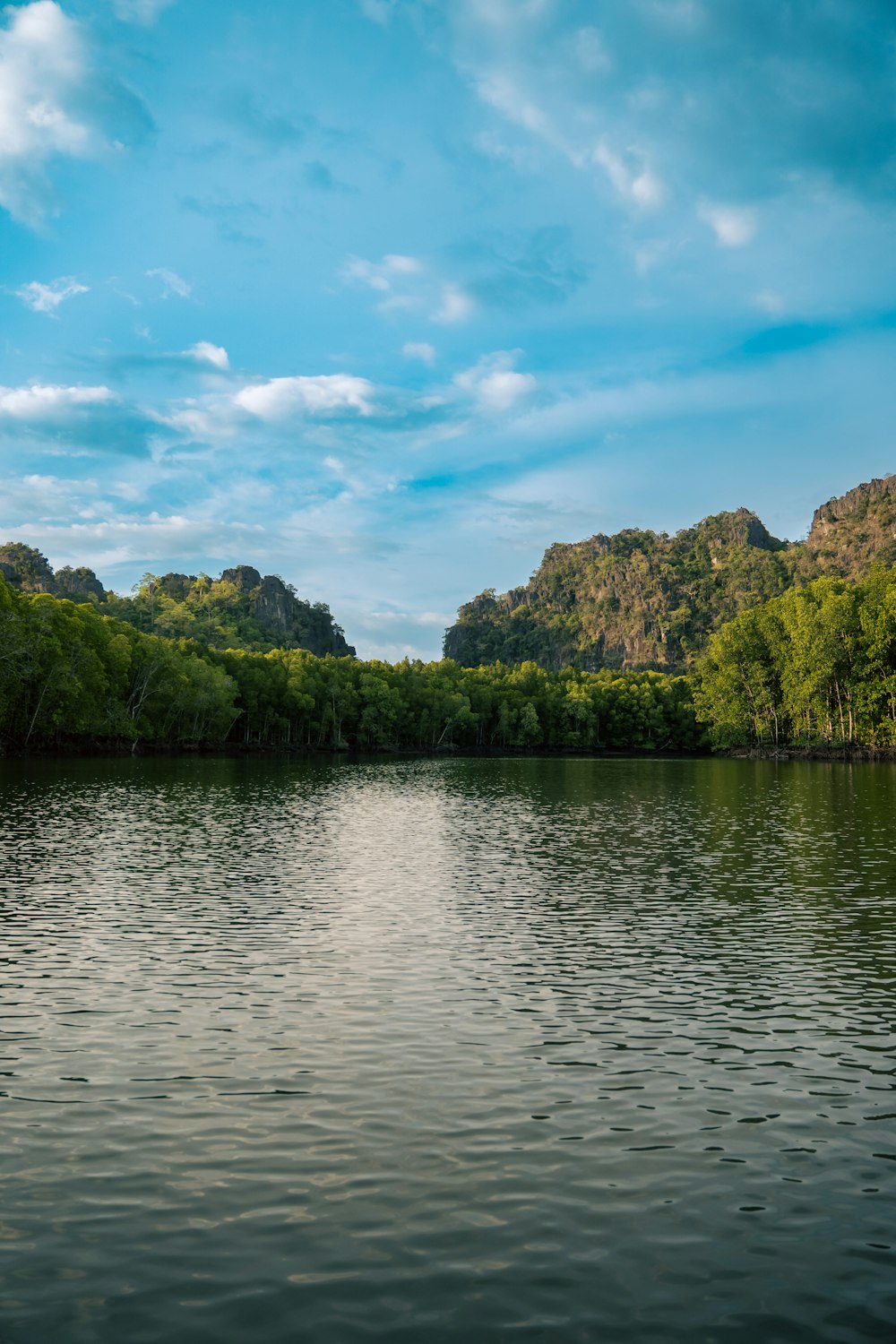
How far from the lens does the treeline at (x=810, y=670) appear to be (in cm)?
12338

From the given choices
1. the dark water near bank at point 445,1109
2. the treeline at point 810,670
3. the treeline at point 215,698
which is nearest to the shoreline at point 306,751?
the treeline at point 215,698

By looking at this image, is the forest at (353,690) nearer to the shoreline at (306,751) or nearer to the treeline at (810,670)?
the treeline at (810,670)

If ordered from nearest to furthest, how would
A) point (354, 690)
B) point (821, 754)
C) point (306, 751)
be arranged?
point (821, 754) < point (306, 751) < point (354, 690)

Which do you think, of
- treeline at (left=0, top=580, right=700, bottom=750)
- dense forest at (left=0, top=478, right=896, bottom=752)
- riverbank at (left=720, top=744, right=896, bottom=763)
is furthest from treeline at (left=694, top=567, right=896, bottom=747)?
treeline at (left=0, top=580, right=700, bottom=750)

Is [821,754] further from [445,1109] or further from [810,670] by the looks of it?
[445,1109]

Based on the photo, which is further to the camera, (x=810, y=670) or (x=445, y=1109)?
(x=810, y=670)

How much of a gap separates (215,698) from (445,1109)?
123599mm

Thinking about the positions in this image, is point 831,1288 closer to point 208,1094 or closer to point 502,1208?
point 502,1208

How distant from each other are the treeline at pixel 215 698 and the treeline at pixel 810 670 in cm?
4814

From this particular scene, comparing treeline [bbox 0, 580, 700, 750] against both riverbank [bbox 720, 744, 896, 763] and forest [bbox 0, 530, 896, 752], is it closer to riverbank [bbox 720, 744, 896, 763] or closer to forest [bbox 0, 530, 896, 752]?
forest [bbox 0, 530, 896, 752]

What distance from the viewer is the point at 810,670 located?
128 m

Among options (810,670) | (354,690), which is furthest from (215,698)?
(810,670)

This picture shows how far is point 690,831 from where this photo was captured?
43.5m

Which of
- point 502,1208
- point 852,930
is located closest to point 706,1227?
point 502,1208
